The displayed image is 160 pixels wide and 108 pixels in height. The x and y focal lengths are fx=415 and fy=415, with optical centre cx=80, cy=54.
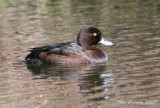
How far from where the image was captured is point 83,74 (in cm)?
934

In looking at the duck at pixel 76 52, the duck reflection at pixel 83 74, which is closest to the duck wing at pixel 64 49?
the duck at pixel 76 52

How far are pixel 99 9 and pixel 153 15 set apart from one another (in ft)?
11.3

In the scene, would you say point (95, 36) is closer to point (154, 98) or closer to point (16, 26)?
point (154, 98)

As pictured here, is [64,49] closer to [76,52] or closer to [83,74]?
[76,52]

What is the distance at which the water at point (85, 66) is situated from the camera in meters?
7.32

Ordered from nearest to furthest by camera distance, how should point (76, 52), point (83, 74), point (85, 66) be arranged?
point (83, 74) < point (85, 66) < point (76, 52)

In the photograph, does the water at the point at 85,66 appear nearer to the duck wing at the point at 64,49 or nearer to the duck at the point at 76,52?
the duck at the point at 76,52

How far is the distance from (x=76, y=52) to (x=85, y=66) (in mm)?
489

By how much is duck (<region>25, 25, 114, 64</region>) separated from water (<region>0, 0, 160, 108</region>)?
282 millimetres

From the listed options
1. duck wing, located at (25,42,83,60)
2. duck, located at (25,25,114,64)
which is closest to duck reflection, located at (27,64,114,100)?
duck, located at (25,25,114,64)

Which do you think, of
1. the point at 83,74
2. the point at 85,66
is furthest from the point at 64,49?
the point at 83,74

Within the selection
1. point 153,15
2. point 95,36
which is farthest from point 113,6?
point 95,36

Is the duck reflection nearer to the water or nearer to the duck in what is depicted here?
the water

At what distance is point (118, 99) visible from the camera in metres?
7.12
